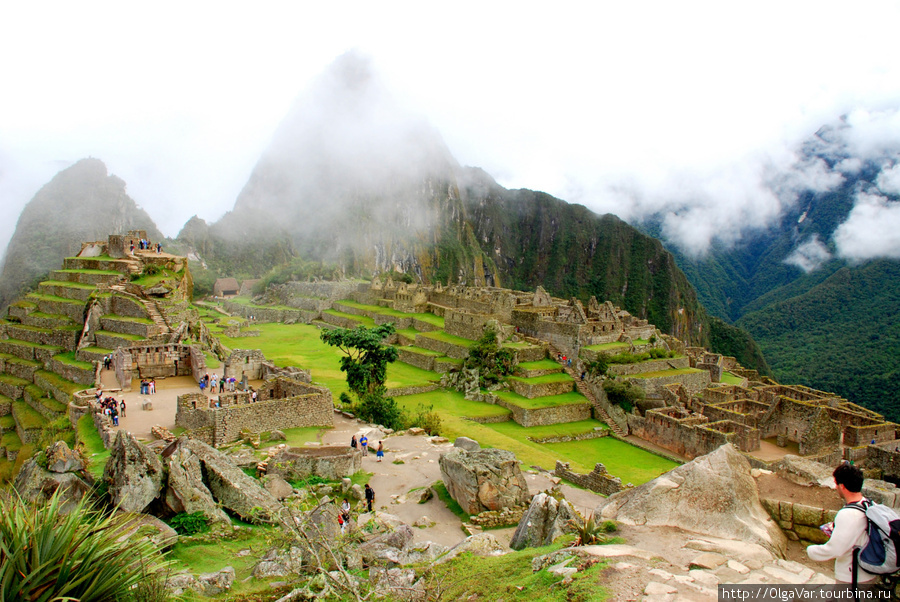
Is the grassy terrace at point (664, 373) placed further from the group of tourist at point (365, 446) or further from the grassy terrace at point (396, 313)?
the group of tourist at point (365, 446)

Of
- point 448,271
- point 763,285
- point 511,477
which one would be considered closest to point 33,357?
point 511,477

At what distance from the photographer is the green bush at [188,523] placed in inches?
334

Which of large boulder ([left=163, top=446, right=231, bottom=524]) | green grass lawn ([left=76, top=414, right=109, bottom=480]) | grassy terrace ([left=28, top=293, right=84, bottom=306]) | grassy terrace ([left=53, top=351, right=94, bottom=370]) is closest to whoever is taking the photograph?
large boulder ([left=163, top=446, right=231, bottom=524])

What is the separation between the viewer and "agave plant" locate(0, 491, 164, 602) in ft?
15.7

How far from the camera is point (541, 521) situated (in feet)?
28.2

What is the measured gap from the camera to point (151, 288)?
2600 cm

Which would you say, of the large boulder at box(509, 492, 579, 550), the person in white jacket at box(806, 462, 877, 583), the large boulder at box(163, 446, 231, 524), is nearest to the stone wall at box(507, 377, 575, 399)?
the large boulder at box(509, 492, 579, 550)

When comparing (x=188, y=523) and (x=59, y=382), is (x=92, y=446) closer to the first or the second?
(x=188, y=523)

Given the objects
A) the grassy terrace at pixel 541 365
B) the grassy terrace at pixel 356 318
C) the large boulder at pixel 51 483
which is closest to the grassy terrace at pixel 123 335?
the large boulder at pixel 51 483

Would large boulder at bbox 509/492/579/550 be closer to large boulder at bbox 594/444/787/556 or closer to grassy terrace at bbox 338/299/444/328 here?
large boulder at bbox 594/444/787/556

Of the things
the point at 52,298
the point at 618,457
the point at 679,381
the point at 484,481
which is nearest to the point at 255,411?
the point at 484,481

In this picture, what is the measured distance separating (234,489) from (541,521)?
5107 mm

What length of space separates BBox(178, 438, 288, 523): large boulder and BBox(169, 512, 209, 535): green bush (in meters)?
0.71

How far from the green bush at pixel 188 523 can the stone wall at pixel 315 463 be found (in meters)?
2.74
